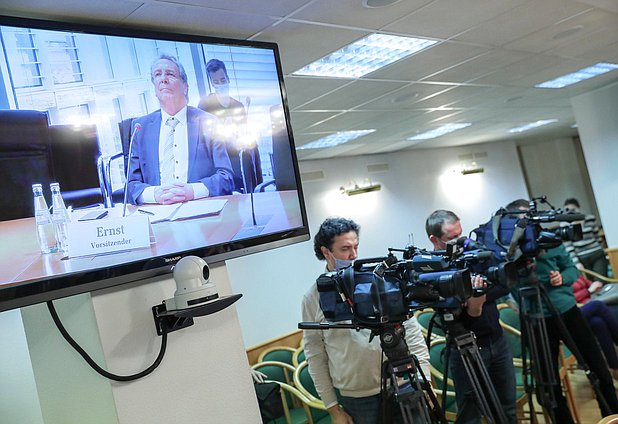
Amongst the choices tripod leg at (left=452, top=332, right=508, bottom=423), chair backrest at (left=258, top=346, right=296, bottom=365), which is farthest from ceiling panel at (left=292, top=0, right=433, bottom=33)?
chair backrest at (left=258, top=346, right=296, bottom=365)

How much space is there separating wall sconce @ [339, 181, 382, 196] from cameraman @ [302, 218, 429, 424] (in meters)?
4.87

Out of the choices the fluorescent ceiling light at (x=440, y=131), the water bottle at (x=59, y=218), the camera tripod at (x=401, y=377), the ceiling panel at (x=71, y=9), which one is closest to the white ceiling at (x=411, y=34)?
the ceiling panel at (x=71, y=9)

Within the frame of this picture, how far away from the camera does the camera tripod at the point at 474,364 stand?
8.18 ft

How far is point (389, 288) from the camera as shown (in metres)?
1.98

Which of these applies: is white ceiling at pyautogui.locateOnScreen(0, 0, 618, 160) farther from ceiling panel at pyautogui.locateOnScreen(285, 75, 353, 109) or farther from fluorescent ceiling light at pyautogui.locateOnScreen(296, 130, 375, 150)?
fluorescent ceiling light at pyautogui.locateOnScreen(296, 130, 375, 150)

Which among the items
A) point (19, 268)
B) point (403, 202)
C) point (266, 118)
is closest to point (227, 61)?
point (266, 118)

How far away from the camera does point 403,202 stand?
27.7 ft

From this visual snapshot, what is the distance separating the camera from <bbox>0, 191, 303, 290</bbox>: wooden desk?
1616 mm

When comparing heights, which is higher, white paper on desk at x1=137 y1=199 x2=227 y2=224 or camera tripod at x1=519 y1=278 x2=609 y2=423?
white paper on desk at x1=137 y1=199 x2=227 y2=224

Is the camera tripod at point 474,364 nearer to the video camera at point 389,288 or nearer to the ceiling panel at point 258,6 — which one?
→ the video camera at point 389,288

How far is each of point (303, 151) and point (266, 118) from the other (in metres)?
4.28

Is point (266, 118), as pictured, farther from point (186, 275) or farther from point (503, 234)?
point (503, 234)

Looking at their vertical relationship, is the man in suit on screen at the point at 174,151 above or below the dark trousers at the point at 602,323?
above

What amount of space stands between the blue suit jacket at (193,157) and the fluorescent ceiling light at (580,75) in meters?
4.30
